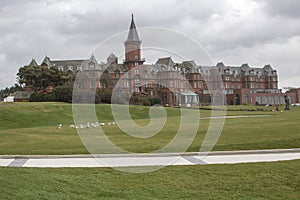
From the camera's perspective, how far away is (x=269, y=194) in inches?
304

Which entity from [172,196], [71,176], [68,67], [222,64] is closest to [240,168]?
[172,196]

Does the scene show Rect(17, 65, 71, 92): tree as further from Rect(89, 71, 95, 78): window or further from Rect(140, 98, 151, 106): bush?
Rect(140, 98, 151, 106): bush

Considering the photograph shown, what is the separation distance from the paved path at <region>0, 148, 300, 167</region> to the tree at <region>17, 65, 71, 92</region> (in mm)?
58843

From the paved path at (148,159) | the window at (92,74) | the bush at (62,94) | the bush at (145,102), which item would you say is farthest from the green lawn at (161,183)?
the bush at (62,94)

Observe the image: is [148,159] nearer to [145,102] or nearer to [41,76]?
[145,102]

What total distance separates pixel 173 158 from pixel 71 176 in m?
4.19

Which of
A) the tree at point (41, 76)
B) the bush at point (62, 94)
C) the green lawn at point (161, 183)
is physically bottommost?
the green lawn at point (161, 183)

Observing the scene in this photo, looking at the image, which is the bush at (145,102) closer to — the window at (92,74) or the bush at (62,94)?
the window at (92,74)

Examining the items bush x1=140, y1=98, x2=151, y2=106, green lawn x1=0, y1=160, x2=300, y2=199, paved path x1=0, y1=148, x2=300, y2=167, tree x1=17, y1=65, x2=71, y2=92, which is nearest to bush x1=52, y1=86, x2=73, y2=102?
tree x1=17, y1=65, x2=71, y2=92

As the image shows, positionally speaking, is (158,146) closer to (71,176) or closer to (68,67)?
(71,176)

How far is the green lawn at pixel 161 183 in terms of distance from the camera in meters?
7.62

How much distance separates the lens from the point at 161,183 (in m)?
8.69

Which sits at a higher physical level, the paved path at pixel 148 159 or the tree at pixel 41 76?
the tree at pixel 41 76

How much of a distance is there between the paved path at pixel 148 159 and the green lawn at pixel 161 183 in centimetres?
112
